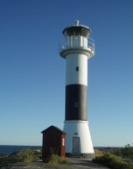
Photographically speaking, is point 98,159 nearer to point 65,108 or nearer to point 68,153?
point 68,153

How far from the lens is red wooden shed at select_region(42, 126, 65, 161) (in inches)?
1015

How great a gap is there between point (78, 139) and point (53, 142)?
2.96 meters

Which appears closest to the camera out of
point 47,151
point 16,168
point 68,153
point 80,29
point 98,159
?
point 16,168

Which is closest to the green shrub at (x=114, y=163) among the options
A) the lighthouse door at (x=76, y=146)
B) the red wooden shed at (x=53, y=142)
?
the red wooden shed at (x=53, y=142)

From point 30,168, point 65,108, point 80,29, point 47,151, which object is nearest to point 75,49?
point 80,29

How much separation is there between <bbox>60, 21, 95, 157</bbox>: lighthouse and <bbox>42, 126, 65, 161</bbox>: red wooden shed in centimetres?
215

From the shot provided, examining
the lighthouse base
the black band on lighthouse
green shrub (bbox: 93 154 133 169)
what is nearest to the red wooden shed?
the lighthouse base

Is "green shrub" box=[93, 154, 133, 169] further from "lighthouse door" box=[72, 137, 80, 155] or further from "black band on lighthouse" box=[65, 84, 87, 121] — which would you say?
"black band on lighthouse" box=[65, 84, 87, 121]

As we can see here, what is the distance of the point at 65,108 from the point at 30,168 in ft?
41.1

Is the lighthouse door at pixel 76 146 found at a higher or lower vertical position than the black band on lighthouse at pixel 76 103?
lower

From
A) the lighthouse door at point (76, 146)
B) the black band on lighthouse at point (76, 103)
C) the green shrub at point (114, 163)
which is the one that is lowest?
the green shrub at point (114, 163)

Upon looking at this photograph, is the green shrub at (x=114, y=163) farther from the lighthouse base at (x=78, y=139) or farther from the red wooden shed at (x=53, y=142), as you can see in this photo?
the lighthouse base at (x=78, y=139)

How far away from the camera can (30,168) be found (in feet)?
57.3

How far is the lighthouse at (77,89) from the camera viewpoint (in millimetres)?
28344
